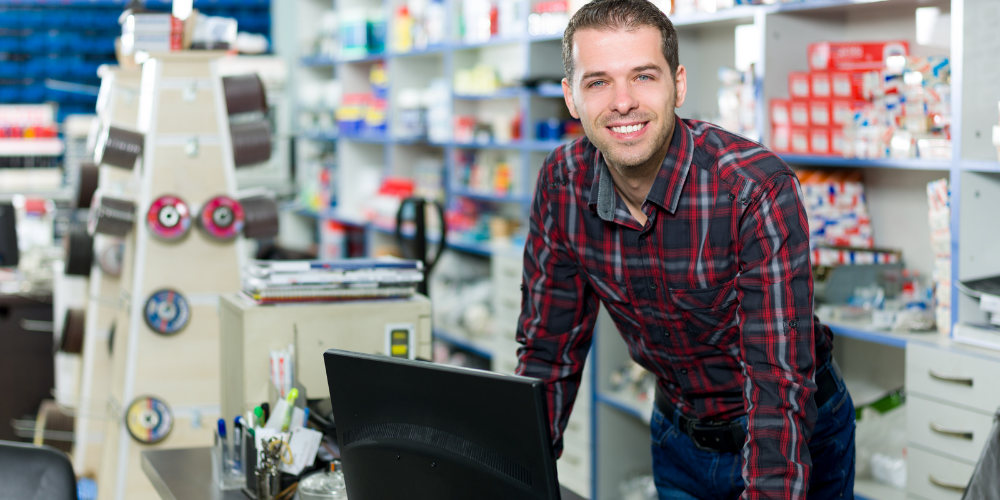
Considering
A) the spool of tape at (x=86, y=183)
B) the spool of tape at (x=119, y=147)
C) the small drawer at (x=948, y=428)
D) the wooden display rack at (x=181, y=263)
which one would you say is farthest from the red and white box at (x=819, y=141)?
the spool of tape at (x=86, y=183)

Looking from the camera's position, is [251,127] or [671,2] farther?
[671,2]

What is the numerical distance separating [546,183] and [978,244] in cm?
148

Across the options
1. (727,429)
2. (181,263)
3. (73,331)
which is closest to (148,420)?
(181,263)

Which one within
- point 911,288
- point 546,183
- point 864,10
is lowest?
point 911,288

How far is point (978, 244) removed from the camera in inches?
113

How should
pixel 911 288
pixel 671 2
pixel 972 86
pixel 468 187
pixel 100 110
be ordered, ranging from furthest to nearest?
pixel 468 187
pixel 100 110
pixel 671 2
pixel 911 288
pixel 972 86

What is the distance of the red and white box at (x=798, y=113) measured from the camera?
3.36 metres

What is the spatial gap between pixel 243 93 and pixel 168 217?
0.49m

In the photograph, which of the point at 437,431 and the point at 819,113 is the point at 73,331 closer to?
the point at 819,113

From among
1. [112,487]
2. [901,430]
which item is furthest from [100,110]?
[901,430]

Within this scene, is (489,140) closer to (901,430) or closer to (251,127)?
(251,127)

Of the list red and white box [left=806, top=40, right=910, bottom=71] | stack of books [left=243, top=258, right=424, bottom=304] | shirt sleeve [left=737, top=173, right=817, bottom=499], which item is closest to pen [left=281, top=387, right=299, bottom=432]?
stack of books [left=243, top=258, right=424, bottom=304]

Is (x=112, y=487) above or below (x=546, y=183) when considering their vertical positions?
below

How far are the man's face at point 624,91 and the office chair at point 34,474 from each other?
45.3 inches
